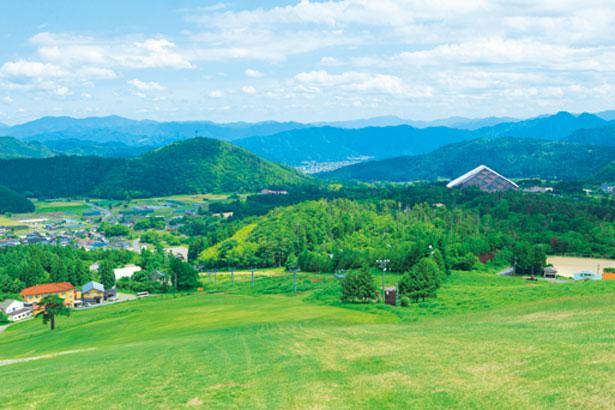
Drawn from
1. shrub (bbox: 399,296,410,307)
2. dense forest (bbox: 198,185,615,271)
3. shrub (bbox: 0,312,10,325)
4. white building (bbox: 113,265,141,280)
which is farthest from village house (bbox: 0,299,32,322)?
shrub (bbox: 399,296,410,307)

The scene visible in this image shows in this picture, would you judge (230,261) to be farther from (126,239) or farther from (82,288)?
(126,239)

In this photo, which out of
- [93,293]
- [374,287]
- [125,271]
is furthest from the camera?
[125,271]

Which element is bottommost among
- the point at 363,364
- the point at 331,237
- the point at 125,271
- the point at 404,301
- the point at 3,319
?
the point at 3,319

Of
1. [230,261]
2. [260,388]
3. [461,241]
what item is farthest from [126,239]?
[260,388]

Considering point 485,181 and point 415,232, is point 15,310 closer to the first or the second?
point 415,232

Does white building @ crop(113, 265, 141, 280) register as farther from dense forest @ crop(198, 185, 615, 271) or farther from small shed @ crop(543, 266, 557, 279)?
small shed @ crop(543, 266, 557, 279)

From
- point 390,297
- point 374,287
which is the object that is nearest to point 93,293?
point 374,287

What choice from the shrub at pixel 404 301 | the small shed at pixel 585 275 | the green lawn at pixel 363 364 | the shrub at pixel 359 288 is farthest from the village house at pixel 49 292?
the small shed at pixel 585 275
